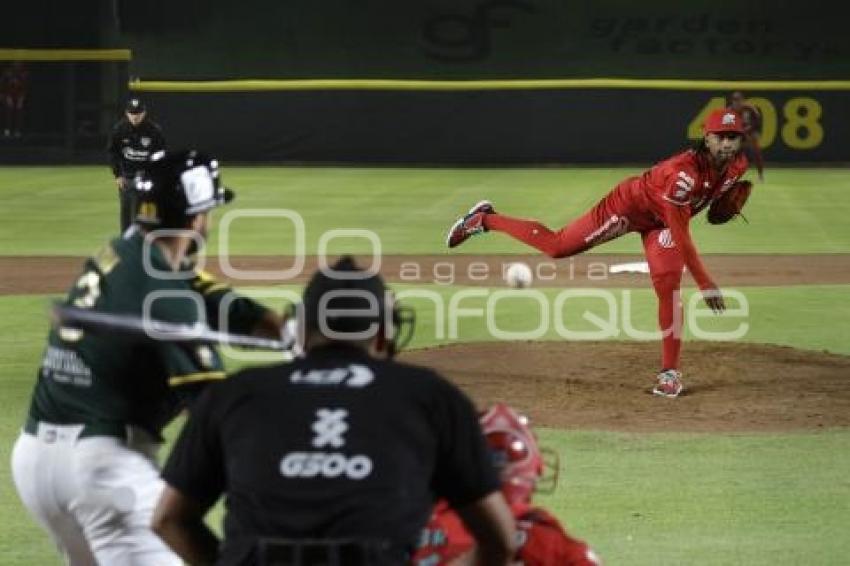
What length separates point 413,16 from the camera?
3094cm

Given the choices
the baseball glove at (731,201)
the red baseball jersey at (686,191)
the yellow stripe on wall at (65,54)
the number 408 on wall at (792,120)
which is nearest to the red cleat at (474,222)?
the baseball glove at (731,201)

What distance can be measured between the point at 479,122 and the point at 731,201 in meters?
19.2

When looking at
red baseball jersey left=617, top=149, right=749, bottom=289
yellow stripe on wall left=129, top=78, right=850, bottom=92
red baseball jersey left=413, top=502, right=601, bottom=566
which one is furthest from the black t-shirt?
yellow stripe on wall left=129, top=78, right=850, bottom=92

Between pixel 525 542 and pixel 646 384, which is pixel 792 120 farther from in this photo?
pixel 525 542

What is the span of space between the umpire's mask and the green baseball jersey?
0.93m

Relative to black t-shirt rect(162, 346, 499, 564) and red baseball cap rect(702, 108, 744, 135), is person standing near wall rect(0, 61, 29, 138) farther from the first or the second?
black t-shirt rect(162, 346, 499, 564)

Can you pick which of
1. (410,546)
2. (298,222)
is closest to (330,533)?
(410,546)

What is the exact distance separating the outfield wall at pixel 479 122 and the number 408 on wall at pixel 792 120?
0.02m

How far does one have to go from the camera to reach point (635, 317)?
573 inches

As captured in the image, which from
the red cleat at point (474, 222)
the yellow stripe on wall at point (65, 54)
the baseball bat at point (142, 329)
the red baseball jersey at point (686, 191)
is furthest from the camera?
the yellow stripe on wall at point (65, 54)

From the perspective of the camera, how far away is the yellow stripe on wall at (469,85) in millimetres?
30016

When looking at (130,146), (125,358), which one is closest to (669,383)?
(125,358)

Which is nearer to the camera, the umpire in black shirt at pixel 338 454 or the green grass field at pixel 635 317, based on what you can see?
the umpire in black shirt at pixel 338 454

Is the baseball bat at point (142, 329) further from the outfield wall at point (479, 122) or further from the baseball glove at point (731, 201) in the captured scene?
the outfield wall at point (479, 122)
